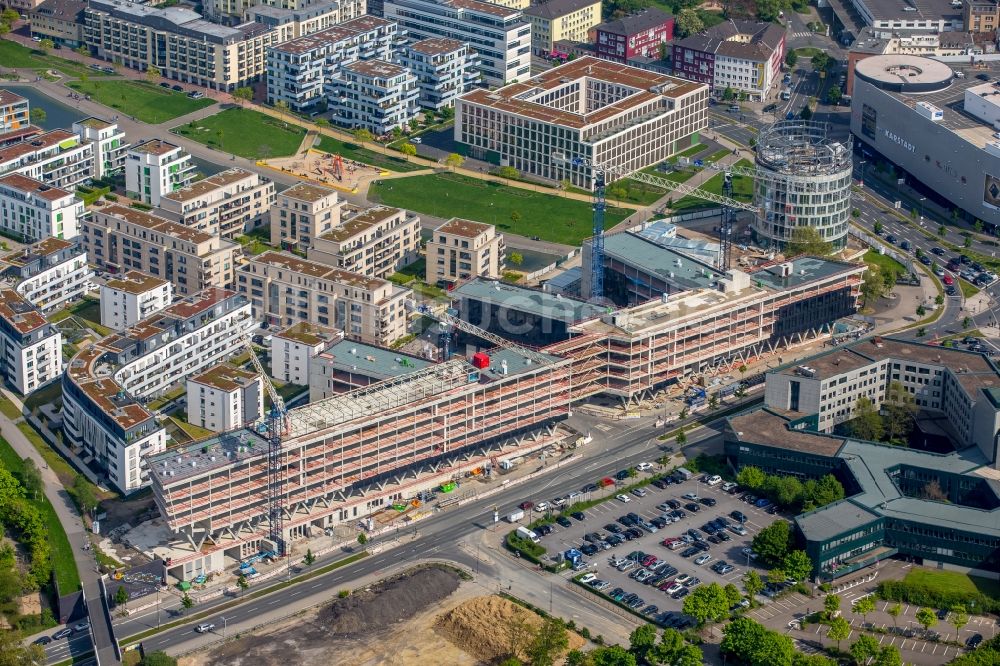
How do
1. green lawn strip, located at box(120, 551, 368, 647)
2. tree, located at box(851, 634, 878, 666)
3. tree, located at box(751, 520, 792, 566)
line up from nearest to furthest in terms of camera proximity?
tree, located at box(851, 634, 878, 666), green lawn strip, located at box(120, 551, 368, 647), tree, located at box(751, 520, 792, 566)

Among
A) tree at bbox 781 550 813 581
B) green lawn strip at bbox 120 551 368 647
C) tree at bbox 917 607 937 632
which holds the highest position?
tree at bbox 781 550 813 581

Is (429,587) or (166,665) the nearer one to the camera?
(166,665)

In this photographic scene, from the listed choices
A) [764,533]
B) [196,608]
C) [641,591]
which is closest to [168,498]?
[196,608]

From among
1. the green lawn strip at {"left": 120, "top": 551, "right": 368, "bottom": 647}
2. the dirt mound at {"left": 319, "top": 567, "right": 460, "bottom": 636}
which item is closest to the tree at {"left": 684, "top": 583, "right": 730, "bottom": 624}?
the dirt mound at {"left": 319, "top": 567, "right": 460, "bottom": 636}

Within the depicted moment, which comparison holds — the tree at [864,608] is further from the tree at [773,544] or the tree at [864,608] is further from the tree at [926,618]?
the tree at [773,544]

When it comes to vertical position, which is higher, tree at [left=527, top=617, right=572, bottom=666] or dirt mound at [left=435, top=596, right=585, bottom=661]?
tree at [left=527, top=617, right=572, bottom=666]

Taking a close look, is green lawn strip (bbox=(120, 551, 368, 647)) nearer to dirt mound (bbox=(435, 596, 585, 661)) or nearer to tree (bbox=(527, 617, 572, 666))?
dirt mound (bbox=(435, 596, 585, 661))

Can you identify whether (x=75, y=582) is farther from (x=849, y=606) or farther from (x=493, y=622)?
(x=849, y=606)

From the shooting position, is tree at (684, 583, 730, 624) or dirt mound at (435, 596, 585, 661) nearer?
dirt mound at (435, 596, 585, 661)
